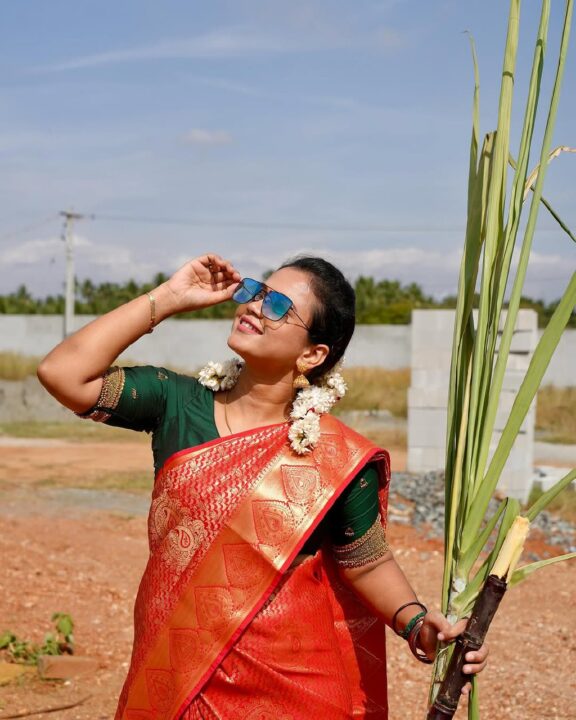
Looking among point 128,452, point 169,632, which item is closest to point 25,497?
point 128,452

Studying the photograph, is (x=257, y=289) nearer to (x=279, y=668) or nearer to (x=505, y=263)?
(x=505, y=263)

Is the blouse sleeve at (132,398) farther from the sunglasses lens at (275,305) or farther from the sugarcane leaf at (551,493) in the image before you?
the sugarcane leaf at (551,493)

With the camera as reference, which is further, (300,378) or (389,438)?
(389,438)

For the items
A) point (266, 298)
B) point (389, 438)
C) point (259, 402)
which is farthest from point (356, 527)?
point (389, 438)

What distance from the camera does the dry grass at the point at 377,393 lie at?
20.1 metres

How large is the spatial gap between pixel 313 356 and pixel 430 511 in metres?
6.84

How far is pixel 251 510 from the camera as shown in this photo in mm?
2436

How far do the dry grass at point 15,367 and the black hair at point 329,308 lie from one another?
1915 centimetres

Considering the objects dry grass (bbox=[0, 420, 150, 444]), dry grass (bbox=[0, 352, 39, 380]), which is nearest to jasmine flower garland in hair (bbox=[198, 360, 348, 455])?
dry grass (bbox=[0, 420, 150, 444])

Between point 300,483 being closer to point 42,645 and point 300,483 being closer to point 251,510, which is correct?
point 251,510

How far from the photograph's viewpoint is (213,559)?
7.89 ft

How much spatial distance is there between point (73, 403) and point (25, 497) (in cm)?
803

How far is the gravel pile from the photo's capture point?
28.3ft

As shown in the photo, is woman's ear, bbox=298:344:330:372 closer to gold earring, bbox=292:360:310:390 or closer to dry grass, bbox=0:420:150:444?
gold earring, bbox=292:360:310:390
